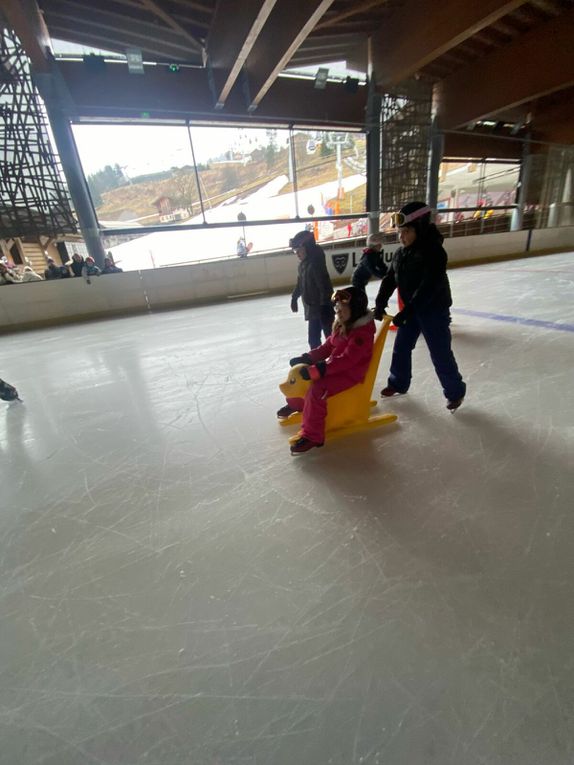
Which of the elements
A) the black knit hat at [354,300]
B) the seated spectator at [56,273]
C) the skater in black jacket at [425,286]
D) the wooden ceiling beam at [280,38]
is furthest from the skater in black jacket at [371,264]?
the seated spectator at [56,273]

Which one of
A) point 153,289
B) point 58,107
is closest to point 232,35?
point 58,107

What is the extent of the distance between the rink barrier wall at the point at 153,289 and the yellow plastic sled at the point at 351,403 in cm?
561

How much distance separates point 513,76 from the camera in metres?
8.25

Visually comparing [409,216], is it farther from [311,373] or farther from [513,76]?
[513,76]

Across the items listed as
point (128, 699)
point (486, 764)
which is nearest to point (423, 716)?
point (486, 764)

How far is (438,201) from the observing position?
10.4 m

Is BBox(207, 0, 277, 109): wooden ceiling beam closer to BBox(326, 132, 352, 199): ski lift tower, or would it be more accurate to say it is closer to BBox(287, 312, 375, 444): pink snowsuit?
BBox(326, 132, 352, 199): ski lift tower

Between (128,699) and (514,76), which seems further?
(514,76)

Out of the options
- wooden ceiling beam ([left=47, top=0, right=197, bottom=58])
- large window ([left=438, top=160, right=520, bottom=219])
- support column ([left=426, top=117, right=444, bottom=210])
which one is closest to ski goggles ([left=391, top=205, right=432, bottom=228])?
wooden ceiling beam ([left=47, top=0, right=197, bottom=58])

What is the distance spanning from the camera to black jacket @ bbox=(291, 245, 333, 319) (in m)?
2.64

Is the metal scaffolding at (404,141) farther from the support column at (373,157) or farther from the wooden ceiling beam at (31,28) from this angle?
the wooden ceiling beam at (31,28)

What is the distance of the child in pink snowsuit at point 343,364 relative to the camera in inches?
67.6

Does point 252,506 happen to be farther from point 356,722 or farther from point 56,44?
point 56,44

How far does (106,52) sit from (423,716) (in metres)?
9.38
